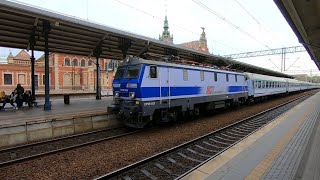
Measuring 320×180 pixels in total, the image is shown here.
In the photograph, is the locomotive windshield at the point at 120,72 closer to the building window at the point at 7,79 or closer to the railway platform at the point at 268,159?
the railway platform at the point at 268,159

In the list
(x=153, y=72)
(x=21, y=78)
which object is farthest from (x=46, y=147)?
(x=21, y=78)

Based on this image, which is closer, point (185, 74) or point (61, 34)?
point (185, 74)

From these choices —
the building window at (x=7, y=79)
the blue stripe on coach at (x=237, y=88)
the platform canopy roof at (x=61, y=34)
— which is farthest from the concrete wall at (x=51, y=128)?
the building window at (x=7, y=79)

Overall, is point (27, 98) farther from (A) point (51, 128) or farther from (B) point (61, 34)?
(A) point (51, 128)

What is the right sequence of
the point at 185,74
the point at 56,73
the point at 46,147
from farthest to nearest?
1. the point at 56,73
2. the point at 185,74
3. the point at 46,147

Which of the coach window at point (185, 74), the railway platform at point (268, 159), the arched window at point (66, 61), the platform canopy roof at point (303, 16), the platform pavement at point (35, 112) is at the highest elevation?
the arched window at point (66, 61)

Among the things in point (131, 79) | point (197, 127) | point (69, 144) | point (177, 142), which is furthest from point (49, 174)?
point (197, 127)

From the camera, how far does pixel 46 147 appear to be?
9.59m

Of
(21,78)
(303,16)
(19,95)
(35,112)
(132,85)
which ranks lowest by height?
(35,112)

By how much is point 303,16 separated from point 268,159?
21.3 ft

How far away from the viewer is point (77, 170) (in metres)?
7.11

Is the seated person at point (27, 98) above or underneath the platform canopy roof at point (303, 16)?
underneath

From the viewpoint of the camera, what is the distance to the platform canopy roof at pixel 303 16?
8.41 m

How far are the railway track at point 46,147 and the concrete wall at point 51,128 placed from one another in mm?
759
